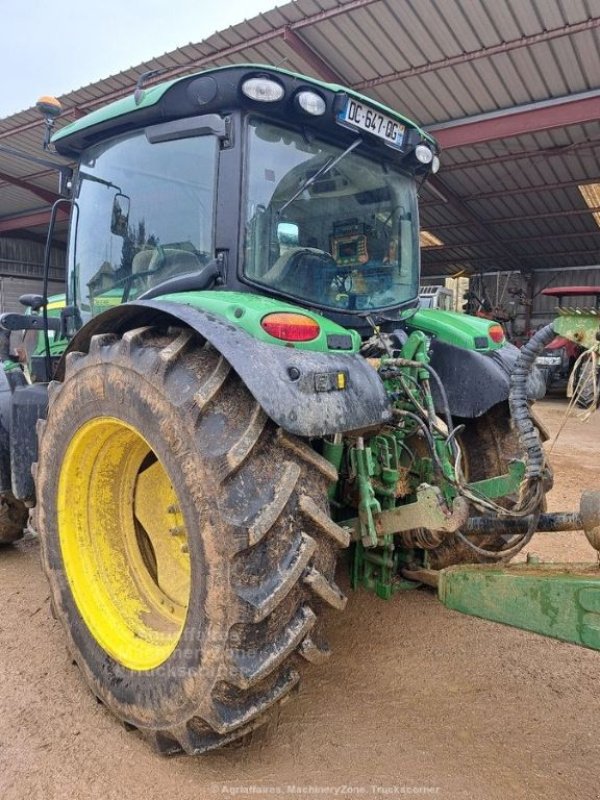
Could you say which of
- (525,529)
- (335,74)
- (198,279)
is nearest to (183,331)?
(198,279)

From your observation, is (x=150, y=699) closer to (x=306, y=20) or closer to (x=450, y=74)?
(x=306, y=20)

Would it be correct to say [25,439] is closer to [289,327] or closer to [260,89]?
[289,327]

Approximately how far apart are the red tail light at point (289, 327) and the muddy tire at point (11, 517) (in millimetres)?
2341

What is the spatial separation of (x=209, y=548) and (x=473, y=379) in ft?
5.32

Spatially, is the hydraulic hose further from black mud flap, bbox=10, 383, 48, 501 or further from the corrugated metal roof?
the corrugated metal roof

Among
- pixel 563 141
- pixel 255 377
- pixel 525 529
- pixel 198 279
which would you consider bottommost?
pixel 525 529

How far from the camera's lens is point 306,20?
826 centimetres

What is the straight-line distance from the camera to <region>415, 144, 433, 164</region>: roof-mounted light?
2.82 meters

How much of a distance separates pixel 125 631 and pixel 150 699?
1.28 ft

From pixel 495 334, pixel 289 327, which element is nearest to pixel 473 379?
pixel 495 334

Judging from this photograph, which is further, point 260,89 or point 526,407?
point 260,89

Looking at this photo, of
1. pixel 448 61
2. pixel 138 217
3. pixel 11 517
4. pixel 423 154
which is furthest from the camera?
pixel 448 61

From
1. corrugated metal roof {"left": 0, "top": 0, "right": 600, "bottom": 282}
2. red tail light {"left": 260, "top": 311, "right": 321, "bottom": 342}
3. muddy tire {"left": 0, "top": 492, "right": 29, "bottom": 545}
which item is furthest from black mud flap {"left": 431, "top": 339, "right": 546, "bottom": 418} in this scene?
corrugated metal roof {"left": 0, "top": 0, "right": 600, "bottom": 282}

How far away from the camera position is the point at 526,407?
2.07 metres
